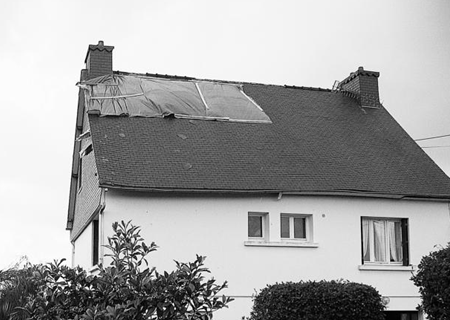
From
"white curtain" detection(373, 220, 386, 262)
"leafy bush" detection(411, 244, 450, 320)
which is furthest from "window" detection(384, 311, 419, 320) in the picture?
"leafy bush" detection(411, 244, 450, 320)

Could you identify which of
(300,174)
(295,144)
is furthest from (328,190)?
(295,144)

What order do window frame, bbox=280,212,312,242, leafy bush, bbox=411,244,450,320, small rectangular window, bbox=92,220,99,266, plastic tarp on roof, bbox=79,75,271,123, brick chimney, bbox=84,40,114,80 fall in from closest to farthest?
leafy bush, bbox=411,244,450,320
window frame, bbox=280,212,312,242
small rectangular window, bbox=92,220,99,266
plastic tarp on roof, bbox=79,75,271,123
brick chimney, bbox=84,40,114,80

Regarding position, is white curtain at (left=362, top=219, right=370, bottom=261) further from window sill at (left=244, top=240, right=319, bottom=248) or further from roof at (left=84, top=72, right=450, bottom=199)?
window sill at (left=244, top=240, right=319, bottom=248)

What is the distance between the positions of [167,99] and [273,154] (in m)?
4.02

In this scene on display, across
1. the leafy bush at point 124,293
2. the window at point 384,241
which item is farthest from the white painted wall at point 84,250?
the leafy bush at point 124,293

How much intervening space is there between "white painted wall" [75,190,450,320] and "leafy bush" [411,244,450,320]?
355 inches

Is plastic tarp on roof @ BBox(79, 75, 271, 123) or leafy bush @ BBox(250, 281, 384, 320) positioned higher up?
plastic tarp on roof @ BBox(79, 75, 271, 123)

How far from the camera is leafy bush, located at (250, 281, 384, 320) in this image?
14719 millimetres

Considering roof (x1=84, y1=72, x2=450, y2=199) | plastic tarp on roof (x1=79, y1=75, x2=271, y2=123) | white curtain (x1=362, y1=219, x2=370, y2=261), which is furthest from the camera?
plastic tarp on roof (x1=79, y1=75, x2=271, y2=123)

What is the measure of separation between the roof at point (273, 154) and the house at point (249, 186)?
0.18 feet

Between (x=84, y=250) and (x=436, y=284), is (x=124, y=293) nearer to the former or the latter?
(x=436, y=284)

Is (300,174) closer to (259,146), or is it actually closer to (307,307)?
(259,146)

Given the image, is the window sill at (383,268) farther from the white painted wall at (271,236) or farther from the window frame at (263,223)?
the window frame at (263,223)

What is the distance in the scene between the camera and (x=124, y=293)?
392 inches
